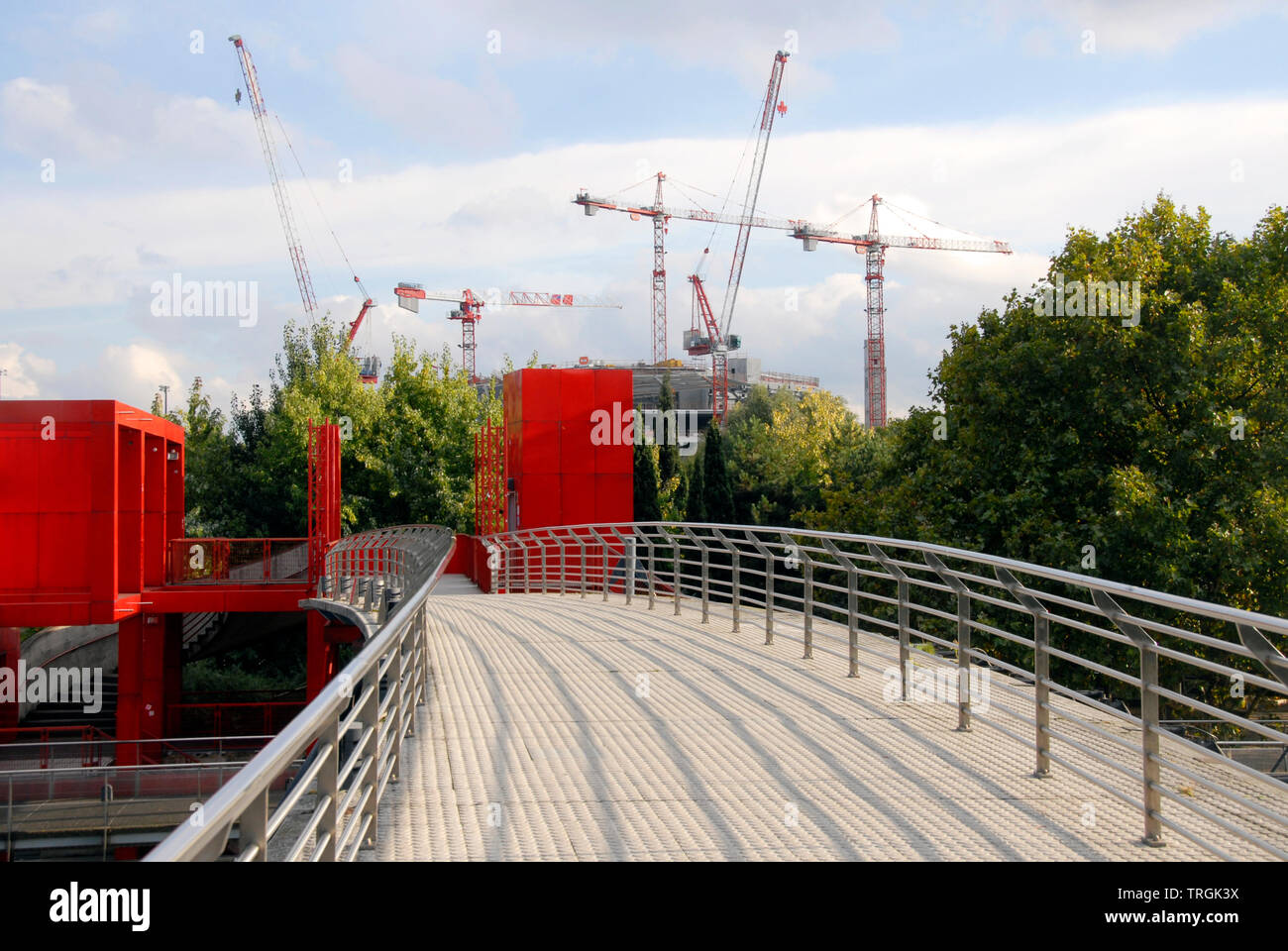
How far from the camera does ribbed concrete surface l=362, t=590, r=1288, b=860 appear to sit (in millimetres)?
4734

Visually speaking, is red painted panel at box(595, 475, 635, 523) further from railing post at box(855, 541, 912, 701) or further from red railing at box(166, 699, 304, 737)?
railing post at box(855, 541, 912, 701)

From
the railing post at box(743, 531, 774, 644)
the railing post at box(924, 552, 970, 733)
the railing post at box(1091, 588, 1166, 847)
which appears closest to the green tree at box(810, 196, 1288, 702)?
the railing post at box(743, 531, 774, 644)

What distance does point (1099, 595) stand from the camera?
534 cm

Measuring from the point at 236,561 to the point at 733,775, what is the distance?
2239cm

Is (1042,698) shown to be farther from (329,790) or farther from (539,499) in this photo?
(539,499)

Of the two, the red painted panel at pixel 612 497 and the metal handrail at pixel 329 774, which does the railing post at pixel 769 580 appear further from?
the red painted panel at pixel 612 497

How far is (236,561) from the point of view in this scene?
2595cm

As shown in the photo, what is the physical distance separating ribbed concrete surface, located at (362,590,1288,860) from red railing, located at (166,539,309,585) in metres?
17.6

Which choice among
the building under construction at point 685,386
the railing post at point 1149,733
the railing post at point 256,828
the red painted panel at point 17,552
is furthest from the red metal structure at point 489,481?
the building under construction at point 685,386

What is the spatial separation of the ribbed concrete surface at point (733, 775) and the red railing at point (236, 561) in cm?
1757

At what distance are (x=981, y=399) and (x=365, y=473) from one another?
28.4m

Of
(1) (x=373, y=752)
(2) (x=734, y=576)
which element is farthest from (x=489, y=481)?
(1) (x=373, y=752)

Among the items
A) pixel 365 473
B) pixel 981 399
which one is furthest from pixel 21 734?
pixel 981 399
